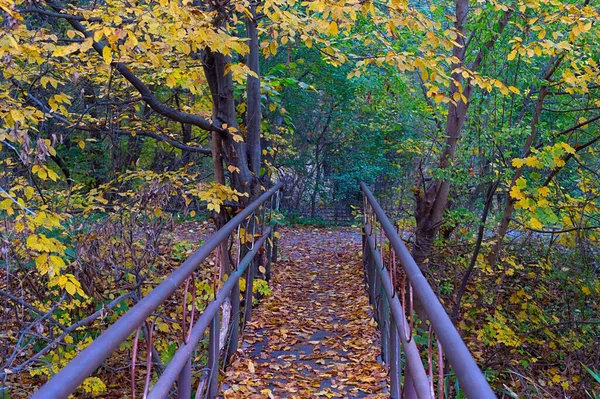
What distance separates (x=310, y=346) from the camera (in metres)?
4.47

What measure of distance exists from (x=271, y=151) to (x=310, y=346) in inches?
141

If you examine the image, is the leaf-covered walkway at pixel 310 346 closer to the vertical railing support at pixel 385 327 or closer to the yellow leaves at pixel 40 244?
the vertical railing support at pixel 385 327

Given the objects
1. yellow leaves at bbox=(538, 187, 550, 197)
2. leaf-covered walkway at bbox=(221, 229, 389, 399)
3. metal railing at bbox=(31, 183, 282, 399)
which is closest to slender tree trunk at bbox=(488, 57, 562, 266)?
yellow leaves at bbox=(538, 187, 550, 197)

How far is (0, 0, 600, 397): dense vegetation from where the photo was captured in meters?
4.34

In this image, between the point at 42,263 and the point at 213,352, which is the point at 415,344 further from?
the point at 42,263

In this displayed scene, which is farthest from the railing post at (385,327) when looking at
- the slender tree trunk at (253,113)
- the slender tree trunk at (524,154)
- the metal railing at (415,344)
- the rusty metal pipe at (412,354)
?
the slender tree trunk at (524,154)

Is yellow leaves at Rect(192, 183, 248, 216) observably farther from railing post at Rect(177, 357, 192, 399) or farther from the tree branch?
railing post at Rect(177, 357, 192, 399)

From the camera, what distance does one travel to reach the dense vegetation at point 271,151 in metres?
4.34

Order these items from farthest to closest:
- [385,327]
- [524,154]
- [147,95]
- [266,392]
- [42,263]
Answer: [524,154] < [147,95] < [385,327] < [42,263] < [266,392]

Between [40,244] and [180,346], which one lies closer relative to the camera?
[180,346]

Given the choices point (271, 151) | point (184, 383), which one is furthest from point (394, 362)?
point (271, 151)

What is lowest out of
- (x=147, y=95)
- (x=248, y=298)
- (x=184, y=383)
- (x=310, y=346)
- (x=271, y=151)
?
(x=310, y=346)

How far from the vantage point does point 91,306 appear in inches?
231

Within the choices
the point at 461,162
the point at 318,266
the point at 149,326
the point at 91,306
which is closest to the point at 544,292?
the point at 461,162
